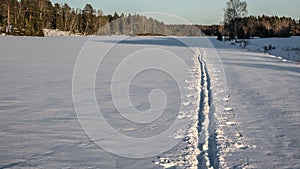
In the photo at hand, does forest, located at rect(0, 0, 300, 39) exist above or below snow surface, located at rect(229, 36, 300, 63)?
above

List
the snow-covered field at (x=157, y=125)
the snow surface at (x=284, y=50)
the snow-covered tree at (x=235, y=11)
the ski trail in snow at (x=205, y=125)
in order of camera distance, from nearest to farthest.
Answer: the ski trail in snow at (x=205, y=125) → the snow-covered field at (x=157, y=125) → the snow surface at (x=284, y=50) → the snow-covered tree at (x=235, y=11)

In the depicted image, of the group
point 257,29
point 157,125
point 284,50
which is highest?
point 257,29

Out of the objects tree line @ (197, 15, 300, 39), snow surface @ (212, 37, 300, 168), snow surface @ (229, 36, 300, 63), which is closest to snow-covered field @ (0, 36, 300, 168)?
snow surface @ (212, 37, 300, 168)

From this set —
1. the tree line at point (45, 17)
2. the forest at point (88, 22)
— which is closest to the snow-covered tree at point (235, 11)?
the forest at point (88, 22)

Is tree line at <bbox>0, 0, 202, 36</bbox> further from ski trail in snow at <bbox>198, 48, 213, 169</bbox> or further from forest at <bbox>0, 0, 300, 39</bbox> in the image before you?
ski trail in snow at <bbox>198, 48, 213, 169</bbox>

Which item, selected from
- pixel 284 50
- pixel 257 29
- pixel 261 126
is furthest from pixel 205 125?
pixel 257 29

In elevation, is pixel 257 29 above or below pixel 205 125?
above

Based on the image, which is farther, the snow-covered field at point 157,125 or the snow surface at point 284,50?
the snow surface at point 284,50

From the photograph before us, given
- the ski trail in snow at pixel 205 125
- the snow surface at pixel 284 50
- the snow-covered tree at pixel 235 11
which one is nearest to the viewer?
the ski trail in snow at pixel 205 125

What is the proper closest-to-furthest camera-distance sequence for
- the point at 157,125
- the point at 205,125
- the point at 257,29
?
the point at 205,125, the point at 157,125, the point at 257,29

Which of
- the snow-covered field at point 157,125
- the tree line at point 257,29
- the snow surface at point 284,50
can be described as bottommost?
the snow-covered field at point 157,125

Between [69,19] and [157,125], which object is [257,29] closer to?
[69,19]

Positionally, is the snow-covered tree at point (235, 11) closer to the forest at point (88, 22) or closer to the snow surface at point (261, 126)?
the forest at point (88, 22)

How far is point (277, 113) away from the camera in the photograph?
6.36 metres
